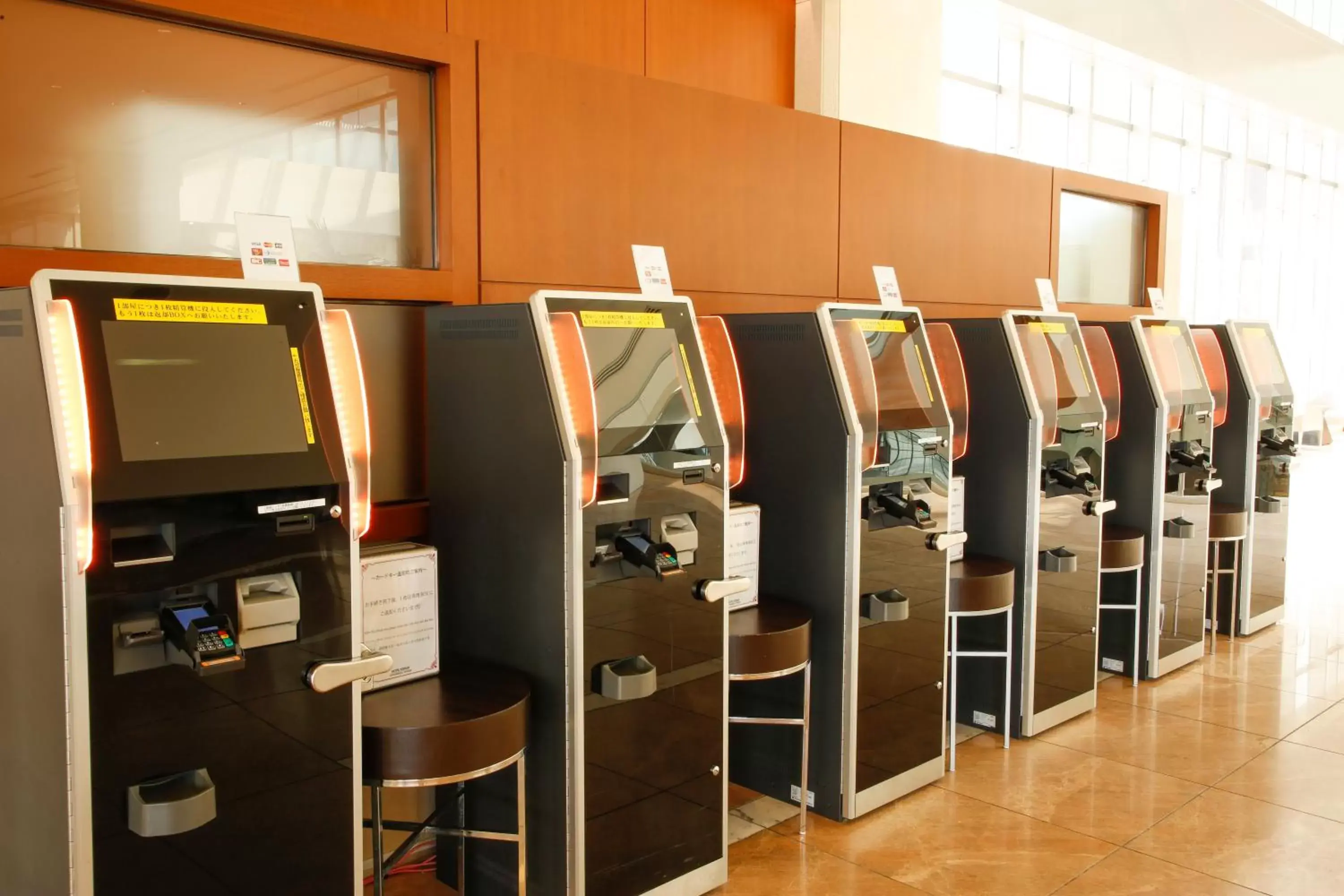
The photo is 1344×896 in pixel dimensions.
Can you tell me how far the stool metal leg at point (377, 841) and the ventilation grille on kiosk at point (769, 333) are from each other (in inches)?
78.7

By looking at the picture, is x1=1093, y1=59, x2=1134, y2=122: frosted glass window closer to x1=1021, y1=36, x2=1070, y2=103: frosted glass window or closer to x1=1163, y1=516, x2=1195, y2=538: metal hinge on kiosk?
x1=1021, y1=36, x2=1070, y2=103: frosted glass window

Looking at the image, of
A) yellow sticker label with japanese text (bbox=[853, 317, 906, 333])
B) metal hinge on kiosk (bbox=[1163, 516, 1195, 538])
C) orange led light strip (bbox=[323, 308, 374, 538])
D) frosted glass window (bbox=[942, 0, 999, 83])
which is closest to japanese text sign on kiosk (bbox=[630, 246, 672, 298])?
yellow sticker label with japanese text (bbox=[853, 317, 906, 333])

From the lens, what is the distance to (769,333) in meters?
3.93

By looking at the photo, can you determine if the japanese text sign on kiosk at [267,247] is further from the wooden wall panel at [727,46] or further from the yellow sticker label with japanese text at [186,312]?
the wooden wall panel at [727,46]

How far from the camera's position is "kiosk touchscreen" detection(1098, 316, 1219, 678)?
5410 millimetres

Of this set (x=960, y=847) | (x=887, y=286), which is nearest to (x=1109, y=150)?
(x=887, y=286)

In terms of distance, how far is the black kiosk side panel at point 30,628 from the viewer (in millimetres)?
2051

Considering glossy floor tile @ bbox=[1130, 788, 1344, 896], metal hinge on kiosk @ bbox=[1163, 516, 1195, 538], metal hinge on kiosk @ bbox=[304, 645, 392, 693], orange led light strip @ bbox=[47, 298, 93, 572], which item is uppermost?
orange led light strip @ bbox=[47, 298, 93, 572]

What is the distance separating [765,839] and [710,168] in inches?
98.7

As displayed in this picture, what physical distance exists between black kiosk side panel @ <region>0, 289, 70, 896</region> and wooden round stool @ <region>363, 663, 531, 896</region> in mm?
704

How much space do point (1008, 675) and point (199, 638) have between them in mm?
3434

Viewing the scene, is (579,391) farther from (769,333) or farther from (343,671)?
(769,333)

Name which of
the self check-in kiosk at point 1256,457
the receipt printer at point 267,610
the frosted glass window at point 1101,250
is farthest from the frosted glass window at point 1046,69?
the receipt printer at point 267,610

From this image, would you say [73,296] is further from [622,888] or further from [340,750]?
[622,888]
